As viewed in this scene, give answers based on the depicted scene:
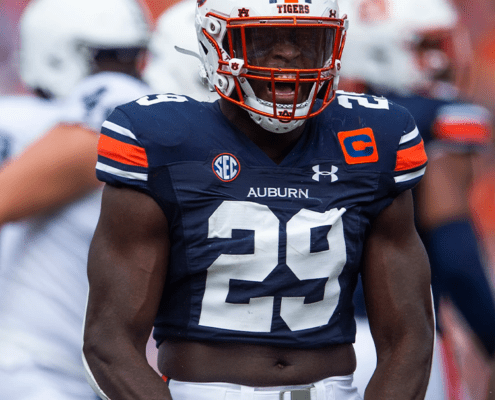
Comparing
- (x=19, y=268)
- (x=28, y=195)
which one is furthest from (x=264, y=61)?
(x=19, y=268)

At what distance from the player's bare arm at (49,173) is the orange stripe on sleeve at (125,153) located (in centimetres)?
69

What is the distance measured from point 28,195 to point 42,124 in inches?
21.2

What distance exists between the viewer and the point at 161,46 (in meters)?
4.28

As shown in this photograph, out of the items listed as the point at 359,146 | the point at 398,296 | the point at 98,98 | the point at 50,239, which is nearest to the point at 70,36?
the point at 98,98

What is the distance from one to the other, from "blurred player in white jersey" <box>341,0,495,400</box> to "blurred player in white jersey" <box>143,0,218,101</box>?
28.7 inches

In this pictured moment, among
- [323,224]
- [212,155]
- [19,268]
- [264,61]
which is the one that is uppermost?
[264,61]

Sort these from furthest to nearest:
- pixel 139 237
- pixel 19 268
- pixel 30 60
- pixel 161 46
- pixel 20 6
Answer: pixel 20 6 < pixel 161 46 < pixel 30 60 < pixel 19 268 < pixel 139 237

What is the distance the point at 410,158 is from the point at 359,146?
0.12 meters

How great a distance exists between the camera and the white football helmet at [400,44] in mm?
4031

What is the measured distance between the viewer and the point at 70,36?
3670mm

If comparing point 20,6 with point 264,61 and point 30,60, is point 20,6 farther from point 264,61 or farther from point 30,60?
point 264,61

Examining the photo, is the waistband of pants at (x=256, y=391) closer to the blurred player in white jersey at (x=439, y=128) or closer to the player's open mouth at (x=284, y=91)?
the player's open mouth at (x=284, y=91)

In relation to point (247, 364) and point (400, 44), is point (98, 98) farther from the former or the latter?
point (400, 44)

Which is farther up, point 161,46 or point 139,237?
point 139,237
